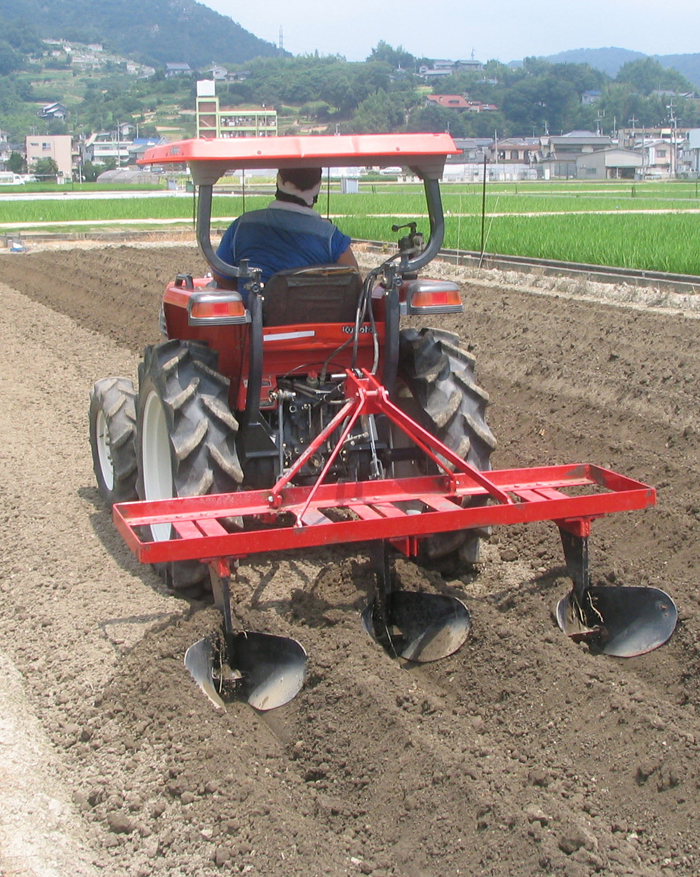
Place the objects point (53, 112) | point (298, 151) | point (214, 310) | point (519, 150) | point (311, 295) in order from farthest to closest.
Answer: point (53, 112)
point (519, 150)
point (311, 295)
point (214, 310)
point (298, 151)

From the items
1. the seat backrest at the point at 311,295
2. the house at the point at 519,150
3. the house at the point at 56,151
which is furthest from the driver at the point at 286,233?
the house at the point at 519,150

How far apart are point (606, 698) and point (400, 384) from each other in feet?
5.98

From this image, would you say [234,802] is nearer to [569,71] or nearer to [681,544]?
[681,544]

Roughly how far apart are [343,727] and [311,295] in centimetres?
183

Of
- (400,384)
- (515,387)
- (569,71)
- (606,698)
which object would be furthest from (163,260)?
(569,71)

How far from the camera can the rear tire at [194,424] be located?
171 inches

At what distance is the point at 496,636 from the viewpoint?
423 cm

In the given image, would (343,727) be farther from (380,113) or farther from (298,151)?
(380,113)

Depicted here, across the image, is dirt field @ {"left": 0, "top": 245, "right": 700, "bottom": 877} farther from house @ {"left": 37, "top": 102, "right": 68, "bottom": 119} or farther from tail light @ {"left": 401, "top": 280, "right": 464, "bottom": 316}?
house @ {"left": 37, "top": 102, "right": 68, "bottom": 119}

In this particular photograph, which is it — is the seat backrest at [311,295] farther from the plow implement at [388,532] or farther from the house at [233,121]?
the house at [233,121]

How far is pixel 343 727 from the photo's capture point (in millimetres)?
3670

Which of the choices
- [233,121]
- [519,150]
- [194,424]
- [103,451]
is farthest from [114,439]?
[519,150]

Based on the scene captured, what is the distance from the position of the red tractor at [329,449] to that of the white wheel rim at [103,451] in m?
0.96

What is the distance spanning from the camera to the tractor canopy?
4.09 meters
